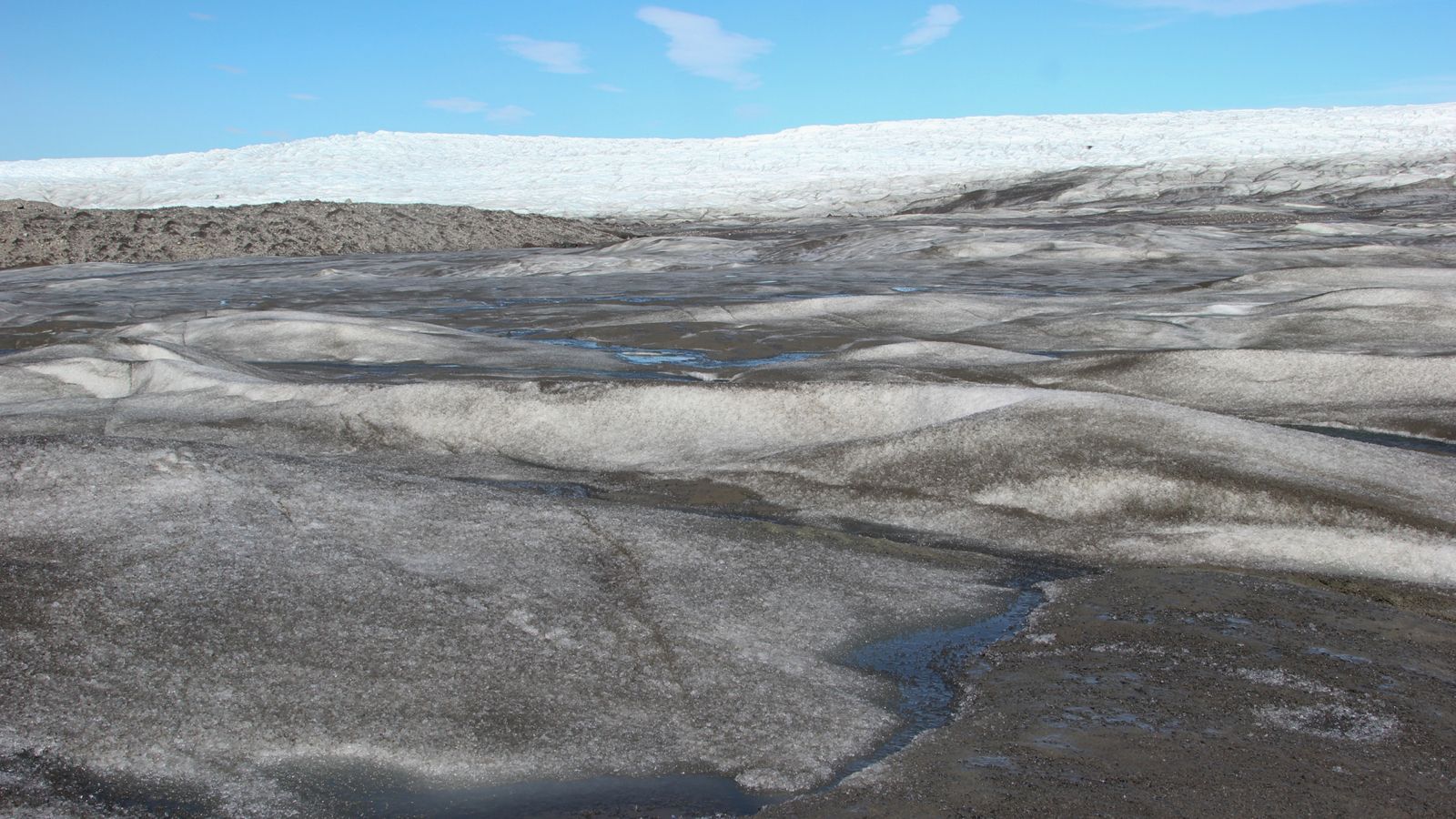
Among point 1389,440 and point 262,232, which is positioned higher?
point 262,232

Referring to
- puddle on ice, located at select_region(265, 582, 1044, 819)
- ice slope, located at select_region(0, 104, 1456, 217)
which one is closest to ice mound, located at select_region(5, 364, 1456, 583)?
puddle on ice, located at select_region(265, 582, 1044, 819)

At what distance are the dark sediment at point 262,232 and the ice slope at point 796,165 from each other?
8694 millimetres

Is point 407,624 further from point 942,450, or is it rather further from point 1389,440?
point 1389,440

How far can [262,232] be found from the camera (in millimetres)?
22141

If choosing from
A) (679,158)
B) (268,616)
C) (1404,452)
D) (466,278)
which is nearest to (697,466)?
(268,616)

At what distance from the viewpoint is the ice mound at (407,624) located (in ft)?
7.73

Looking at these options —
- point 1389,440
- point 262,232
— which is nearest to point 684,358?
point 1389,440

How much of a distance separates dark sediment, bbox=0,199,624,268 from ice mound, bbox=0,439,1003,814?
733 inches

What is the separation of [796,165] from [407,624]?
3847 centimetres

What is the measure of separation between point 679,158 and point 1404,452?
128 ft

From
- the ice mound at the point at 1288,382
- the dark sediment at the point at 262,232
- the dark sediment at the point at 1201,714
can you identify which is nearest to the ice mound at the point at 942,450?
the dark sediment at the point at 1201,714

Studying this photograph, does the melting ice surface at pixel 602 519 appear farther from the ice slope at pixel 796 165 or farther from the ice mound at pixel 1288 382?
the ice slope at pixel 796 165

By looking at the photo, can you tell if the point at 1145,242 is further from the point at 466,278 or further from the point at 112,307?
the point at 112,307

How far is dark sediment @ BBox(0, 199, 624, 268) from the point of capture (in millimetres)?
20078
